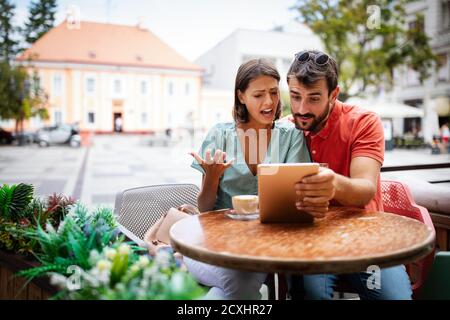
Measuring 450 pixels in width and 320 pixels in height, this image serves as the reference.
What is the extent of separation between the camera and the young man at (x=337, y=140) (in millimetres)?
1747

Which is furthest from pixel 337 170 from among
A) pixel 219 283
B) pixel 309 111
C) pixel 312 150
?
pixel 219 283

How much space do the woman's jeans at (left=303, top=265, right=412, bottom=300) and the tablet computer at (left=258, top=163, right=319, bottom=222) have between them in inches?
14.3

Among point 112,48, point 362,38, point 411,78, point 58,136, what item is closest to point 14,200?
point 362,38

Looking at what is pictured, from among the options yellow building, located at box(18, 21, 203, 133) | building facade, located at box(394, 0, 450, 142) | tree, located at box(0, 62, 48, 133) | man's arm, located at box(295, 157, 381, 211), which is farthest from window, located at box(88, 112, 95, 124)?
Result: man's arm, located at box(295, 157, 381, 211)

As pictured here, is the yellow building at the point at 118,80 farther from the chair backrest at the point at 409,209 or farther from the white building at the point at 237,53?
the chair backrest at the point at 409,209

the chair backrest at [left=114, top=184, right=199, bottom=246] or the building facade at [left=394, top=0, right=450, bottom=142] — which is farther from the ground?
the building facade at [left=394, top=0, right=450, bottom=142]

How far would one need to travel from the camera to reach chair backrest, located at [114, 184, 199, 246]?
2.35 meters

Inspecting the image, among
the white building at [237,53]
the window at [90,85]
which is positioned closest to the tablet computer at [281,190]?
the white building at [237,53]

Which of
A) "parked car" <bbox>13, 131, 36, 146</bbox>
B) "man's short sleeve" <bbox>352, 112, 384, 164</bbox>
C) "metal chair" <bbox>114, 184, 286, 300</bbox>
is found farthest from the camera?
"parked car" <bbox>13, 131, 36, 146</bbox>

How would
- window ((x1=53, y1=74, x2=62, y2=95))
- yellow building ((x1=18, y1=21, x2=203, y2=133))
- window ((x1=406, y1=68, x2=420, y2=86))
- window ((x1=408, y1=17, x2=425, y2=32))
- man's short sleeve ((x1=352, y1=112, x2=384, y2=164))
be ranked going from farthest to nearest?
window ((x1=53, y1=74, x2=62, y2=95)) < yellow building ((x1=18, y1=21, x2=203, y2=133)) < window ((x1=406, y1=68, x2=420, y2=86)) < window ((x1=408, y1=17, x2=425, y2=32)) < man's short sleeve ((x1=352, y1=112, x2=384, y2=164))

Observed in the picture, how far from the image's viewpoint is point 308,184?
142cm

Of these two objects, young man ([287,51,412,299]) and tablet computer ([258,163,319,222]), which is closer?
tablet computer ([258,163,319,222])

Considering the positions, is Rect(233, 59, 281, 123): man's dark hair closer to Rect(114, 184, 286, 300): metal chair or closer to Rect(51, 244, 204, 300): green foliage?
Rect(114, 184, 286, 300): metal chair

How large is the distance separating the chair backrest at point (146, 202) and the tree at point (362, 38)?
1542 cm
